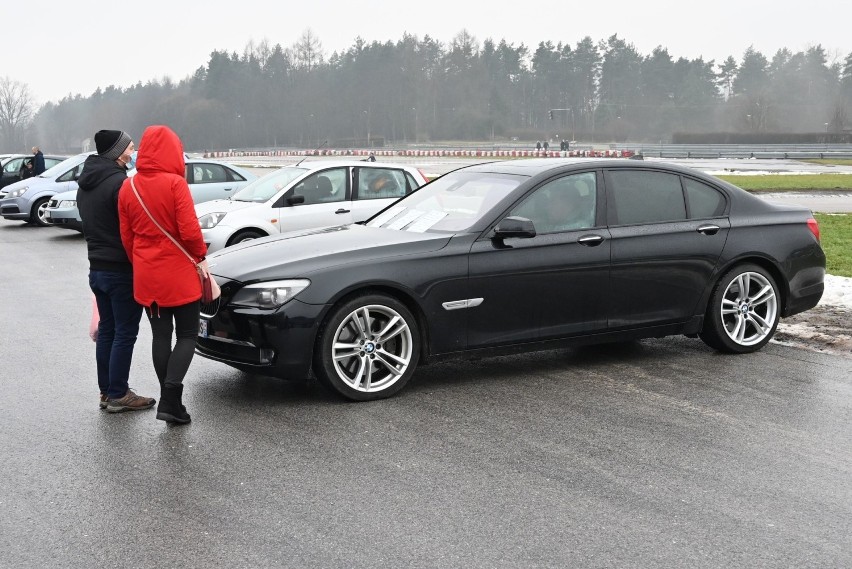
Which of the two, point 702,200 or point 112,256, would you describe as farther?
point 702,200

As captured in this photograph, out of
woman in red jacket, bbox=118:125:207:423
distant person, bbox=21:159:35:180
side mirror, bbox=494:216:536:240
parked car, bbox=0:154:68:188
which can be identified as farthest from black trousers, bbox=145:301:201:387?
parked car, bbox=0:154:68:188

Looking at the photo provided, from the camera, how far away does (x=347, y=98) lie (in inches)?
6073

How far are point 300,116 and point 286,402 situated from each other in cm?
15473

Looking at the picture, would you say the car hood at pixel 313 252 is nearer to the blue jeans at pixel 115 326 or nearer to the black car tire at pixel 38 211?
the blue jeans at pixel 115 326

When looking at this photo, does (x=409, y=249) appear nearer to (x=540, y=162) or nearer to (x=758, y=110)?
(x=540, y=162)

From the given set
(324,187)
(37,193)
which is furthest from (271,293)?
(37,193)

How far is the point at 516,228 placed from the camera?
6.90 m

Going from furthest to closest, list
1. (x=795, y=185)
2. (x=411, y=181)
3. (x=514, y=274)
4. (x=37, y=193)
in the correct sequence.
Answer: (x=795, y=185) → (x=37, y=193) → (x=411, y=181) → (x=514, y=274)

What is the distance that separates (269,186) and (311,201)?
35.8 inches

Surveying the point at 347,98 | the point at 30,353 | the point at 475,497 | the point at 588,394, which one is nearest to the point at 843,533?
the point at 475,497

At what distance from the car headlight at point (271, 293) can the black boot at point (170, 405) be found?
0.77 m

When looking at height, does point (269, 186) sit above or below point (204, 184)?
above

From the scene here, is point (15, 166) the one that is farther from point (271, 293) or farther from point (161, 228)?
point (161, 228)

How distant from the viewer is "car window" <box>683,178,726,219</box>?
7.89m
